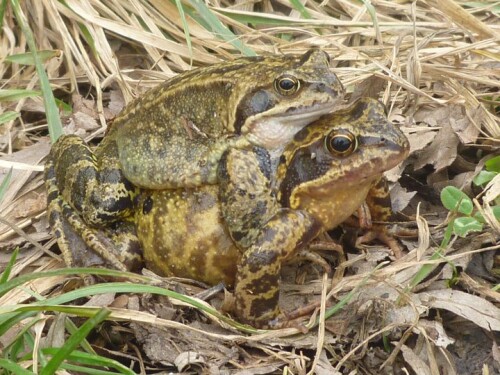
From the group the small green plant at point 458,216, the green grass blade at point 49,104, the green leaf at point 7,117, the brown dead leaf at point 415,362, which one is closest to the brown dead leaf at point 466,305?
the small green plant at point 458,216

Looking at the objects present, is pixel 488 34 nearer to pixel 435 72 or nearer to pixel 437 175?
pixel 435 72

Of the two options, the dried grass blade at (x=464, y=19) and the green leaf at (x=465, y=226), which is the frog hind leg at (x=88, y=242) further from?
the dried grass blade at (x=464, y=19)

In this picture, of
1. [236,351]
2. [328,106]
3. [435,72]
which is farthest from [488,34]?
[236,351]

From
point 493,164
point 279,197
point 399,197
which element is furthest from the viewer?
point 399,197

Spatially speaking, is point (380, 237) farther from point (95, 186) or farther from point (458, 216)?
point (95, 186)

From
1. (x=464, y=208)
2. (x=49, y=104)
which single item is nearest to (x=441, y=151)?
(x=464, y=208)

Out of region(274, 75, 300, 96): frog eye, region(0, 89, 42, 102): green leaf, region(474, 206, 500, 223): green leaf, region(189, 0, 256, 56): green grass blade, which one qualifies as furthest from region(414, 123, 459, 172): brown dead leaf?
region(0, 89, 42, 102): green leaf
